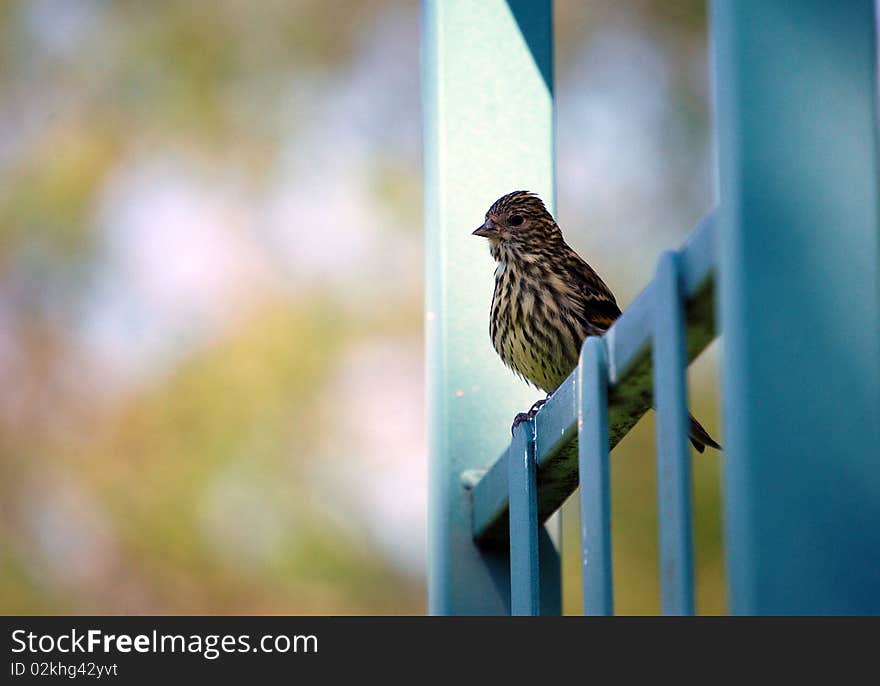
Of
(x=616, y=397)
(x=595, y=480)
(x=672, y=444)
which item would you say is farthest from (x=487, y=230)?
(x=672, y=444)

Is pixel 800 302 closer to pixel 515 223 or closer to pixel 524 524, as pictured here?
pixel 524 524

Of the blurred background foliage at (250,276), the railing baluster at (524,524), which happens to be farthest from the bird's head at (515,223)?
the blurred background foliage at (250,276)

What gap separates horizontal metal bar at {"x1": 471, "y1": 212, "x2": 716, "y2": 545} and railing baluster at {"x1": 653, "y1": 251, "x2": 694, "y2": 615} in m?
0.03

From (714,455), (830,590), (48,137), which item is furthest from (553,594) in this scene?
(48,137)

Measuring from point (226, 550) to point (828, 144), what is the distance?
7.65 metres

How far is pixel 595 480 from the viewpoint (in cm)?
260

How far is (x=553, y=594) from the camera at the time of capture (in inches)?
150

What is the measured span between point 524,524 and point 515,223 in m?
1.11

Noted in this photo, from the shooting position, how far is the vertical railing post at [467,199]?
3850 millimetres

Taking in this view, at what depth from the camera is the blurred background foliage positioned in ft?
30.8

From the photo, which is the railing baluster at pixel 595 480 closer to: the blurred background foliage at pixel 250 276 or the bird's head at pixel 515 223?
the bird's head at pixel 515 223

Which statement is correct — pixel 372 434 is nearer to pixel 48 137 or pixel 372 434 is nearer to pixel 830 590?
pixel 48 137
